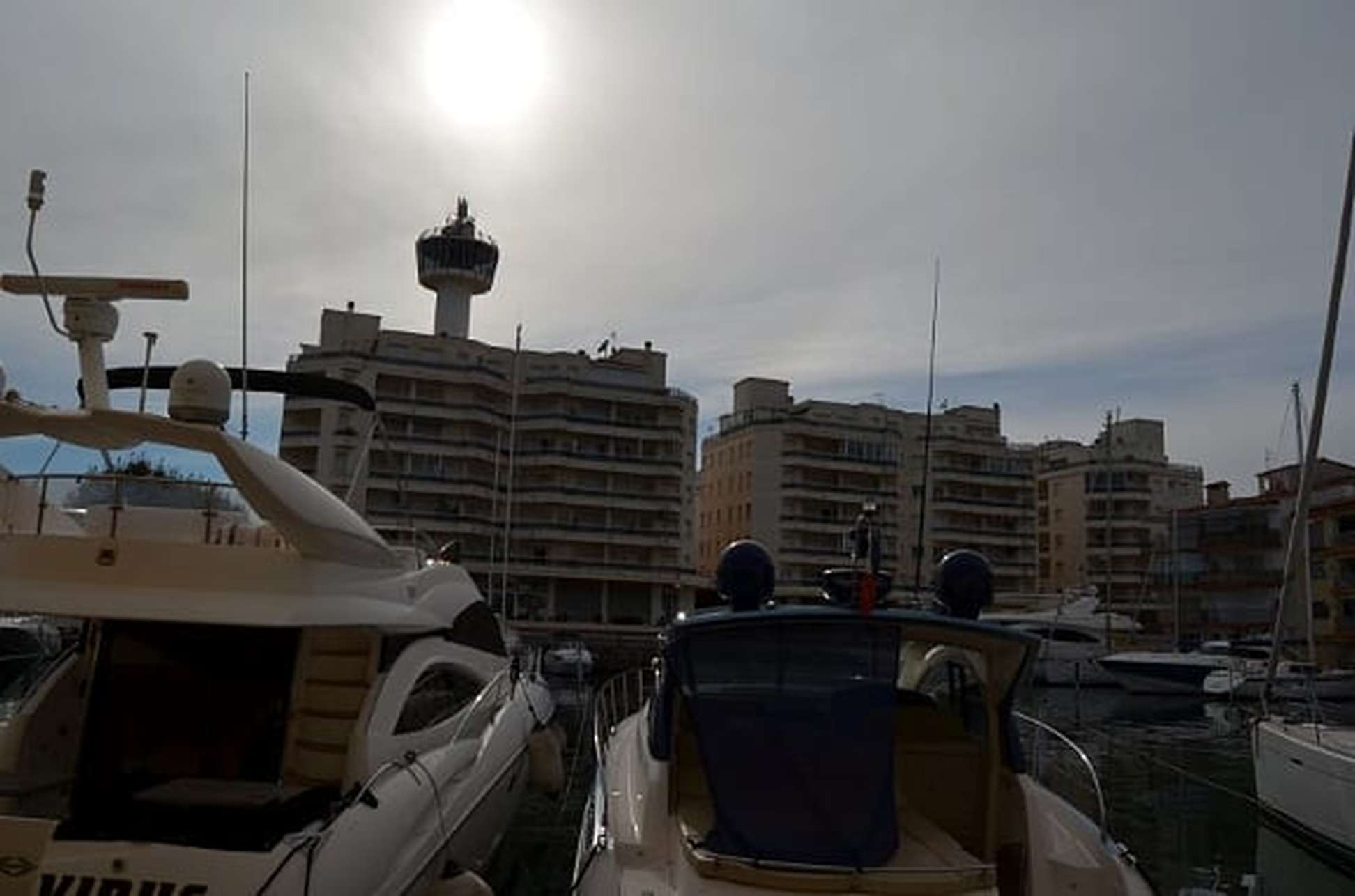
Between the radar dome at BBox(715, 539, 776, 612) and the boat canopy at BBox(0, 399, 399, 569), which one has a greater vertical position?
the boat canopy at BBox(0, 399, 399, 569)

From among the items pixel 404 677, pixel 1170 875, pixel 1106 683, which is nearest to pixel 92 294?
pixel 404 677

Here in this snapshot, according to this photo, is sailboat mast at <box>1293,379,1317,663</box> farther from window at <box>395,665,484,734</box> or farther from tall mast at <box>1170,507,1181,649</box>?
tall mast at <box>1170,507,1181,649</box>

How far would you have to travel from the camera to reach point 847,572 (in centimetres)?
636

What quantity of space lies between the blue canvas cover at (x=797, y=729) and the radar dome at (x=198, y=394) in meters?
3.51

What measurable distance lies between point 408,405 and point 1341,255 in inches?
2052

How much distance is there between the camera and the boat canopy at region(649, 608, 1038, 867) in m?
5.59

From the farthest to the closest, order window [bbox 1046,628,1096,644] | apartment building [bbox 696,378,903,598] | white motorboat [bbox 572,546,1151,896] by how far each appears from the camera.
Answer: apartment building [bbox 696,378,903,598] < window [bbox 1046,628,1096,644] < white motorboat [bbox 572,546,1151,896]

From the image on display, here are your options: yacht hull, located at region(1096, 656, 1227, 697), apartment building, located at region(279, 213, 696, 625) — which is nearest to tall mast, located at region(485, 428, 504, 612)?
apartment building, located at region(279, 213, 696, 625)

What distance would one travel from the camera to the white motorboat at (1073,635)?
50.8 metres

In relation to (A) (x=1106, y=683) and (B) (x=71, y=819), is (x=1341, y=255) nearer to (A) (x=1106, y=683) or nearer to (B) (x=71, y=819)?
(B) (x=71, y=819)

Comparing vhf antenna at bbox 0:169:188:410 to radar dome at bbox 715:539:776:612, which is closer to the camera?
radar dome at bbox 715:539:776:612

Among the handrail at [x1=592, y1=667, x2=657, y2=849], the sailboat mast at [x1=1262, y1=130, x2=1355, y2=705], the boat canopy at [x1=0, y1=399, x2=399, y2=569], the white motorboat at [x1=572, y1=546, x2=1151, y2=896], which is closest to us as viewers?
the white motorboat at [x1=572, y1=546, x2=1151, y2=896]

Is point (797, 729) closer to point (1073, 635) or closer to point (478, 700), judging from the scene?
point (478, 700)

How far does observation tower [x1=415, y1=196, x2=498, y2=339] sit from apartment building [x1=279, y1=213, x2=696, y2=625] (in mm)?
1802
